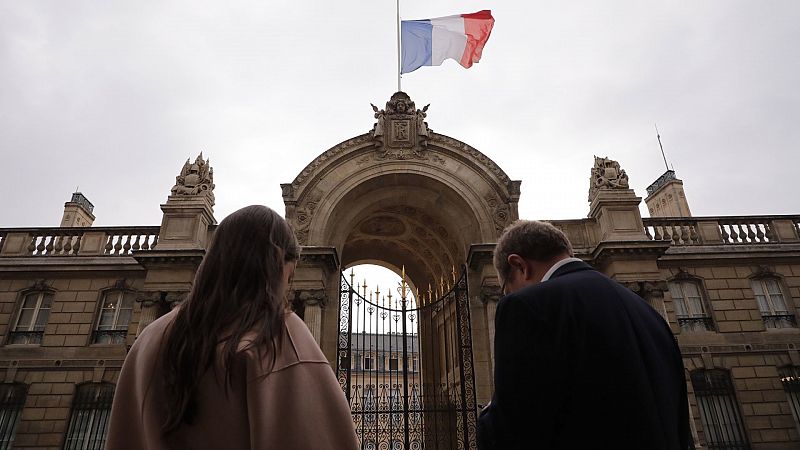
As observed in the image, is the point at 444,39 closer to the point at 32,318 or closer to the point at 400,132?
the point at 400,132

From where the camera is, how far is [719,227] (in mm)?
19469

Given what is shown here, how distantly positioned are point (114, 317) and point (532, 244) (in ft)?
61.5

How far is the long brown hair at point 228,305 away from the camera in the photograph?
6.27 ft

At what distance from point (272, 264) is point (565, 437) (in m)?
1.55

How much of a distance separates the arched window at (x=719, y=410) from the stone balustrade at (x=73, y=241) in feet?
66.8

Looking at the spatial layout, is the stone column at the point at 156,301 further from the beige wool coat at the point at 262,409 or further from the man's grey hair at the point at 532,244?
the beige wool coat at the point at 262,409

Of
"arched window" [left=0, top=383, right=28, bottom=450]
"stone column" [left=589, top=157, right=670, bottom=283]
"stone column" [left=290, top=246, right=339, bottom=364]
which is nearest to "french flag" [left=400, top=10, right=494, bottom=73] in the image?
"stone column" [left=589, top=157, right=670, bottom=283]

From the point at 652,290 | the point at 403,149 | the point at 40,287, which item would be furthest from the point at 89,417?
the point at 652,290

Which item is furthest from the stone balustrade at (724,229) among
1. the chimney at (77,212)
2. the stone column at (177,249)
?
the chimney at (77,212)

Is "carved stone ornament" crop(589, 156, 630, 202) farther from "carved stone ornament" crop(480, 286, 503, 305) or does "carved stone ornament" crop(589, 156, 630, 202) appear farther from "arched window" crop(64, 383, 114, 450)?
"arched window" crop(64, 383, 114, 450)

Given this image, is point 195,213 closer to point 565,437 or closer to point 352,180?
point 352,180

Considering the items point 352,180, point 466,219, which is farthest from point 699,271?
point 352,180

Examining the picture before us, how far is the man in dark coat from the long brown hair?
111 centimetres

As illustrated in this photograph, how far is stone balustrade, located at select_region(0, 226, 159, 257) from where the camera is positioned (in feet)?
60.8
